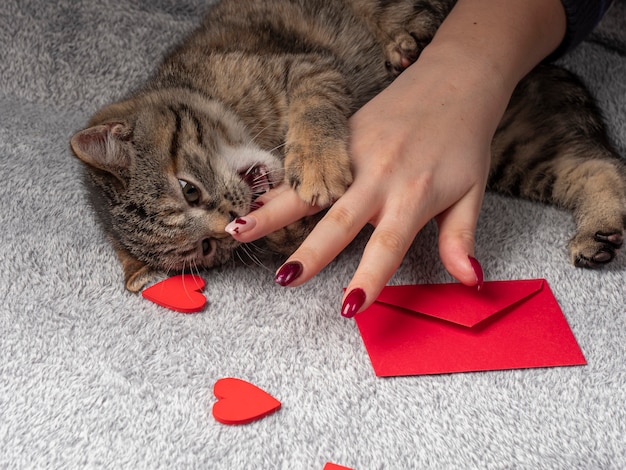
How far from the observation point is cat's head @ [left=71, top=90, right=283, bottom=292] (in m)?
1.15

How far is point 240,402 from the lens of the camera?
1.01 m

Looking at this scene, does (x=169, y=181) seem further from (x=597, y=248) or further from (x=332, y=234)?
(x=597, y=248)

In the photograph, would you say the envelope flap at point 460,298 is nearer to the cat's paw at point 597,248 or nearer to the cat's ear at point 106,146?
the cat's paw at point 597,248

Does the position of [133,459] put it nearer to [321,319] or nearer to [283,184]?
[321,319]

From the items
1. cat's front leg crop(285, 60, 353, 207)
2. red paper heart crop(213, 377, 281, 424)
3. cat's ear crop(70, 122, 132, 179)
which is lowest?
red paper heart crop(213, 377, 281, 424)

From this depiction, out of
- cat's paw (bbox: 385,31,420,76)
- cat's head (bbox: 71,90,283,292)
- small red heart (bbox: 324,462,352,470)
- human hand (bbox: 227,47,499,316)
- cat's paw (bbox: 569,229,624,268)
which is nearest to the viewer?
small red heart (bbox: 324,462,352,470)

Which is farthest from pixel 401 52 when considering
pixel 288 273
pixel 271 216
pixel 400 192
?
pixel 288 273

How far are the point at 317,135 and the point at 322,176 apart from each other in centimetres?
10

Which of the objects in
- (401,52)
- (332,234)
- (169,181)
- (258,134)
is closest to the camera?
(332,234)

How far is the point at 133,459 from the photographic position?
95 cm

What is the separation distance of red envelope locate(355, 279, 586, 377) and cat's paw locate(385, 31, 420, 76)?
60 centimetres

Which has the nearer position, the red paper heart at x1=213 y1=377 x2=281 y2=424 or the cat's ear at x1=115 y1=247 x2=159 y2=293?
the red paper heart at x1=213 y1=377 x2=281 y2=424

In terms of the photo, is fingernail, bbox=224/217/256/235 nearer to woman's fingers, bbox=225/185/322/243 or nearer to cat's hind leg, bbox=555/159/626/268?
woman's fingers, bbox=225/185/322/243

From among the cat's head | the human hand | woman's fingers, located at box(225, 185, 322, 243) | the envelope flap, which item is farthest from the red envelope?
the cat's head
